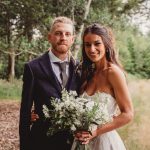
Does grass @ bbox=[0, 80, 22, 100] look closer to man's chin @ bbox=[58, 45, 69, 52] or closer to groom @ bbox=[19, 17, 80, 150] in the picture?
groom @ bbox=[19, 17, 80, 150]

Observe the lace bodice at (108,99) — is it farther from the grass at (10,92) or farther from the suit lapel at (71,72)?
the grass at (10,92)

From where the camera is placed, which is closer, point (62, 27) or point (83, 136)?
point (83, 136)

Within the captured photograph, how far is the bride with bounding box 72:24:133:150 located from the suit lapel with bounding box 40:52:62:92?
0.28 meters

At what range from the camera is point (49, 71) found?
4.50 meters

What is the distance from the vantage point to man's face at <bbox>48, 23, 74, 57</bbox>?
4.48 metres

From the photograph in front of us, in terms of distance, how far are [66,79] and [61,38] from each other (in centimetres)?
44

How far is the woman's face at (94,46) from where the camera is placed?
13.8 feet

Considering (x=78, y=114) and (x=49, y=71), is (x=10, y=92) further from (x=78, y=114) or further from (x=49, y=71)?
(x=78, y=114)

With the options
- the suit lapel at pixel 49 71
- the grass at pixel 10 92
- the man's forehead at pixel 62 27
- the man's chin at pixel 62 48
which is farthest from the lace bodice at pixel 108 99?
the grass at pixel 10 92

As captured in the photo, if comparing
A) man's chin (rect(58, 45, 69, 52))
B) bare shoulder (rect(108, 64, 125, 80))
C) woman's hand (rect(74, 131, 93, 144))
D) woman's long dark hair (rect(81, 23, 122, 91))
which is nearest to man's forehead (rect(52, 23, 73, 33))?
man's chin (rect(58, 45, 69, 52))

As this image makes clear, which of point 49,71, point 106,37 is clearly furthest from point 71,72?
point 106,37

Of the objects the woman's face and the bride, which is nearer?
the bride

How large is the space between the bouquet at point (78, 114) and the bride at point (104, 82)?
93mm

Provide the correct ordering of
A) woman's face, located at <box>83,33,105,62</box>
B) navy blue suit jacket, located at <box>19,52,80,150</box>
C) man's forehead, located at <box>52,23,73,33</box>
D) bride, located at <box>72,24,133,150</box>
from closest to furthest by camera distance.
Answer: bride, located at <box>72,24,133,150</box>
woman's face, located at <box>83,33,105,62</box>
navy blue suit jacket, located at <box>19,52,80,150</box>
man's forehead, located at <box>52,23,73,33</box>
